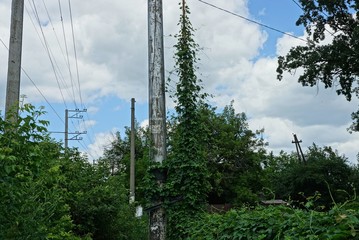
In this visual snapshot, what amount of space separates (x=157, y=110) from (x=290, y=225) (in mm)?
5764

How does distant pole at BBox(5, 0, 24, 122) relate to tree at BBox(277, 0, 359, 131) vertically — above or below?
below

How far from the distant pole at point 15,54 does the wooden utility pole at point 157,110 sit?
106 inches

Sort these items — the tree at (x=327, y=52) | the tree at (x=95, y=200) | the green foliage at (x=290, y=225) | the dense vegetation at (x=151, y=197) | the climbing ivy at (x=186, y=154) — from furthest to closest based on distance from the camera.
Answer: the tree at (x=327, y=52) < the tree at (x=95, y=200) < the climbing ivy at (x=186, y=154) < the dense vegetation at (x=151, y=197) < the green foliage at (x=290, y=225)

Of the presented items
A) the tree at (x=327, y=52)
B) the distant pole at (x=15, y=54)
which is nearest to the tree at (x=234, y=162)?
the tree at (x=327, y=52)

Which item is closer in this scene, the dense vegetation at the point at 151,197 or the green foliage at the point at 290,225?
the green foliage at the point at 290,225

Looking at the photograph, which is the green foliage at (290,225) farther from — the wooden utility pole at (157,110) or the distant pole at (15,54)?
the distant pole at (15,54)

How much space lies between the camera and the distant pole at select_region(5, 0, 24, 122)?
10094 millimetres

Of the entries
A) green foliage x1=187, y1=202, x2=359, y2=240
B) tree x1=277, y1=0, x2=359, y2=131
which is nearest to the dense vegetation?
green foliage x1=187, y1=202, x2=359, y2=240

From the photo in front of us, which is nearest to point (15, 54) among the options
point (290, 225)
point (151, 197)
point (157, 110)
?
point (157, 110)

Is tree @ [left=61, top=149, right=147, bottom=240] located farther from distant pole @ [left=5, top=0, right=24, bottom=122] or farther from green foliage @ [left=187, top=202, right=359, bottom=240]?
green foliage @ [left=187, top=202, right=359, bottom=240]

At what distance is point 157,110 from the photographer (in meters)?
9.43

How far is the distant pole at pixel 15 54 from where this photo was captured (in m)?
10.1

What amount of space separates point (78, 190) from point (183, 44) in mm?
5033

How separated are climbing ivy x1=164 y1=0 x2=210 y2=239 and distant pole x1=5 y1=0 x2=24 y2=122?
324 centimetres
